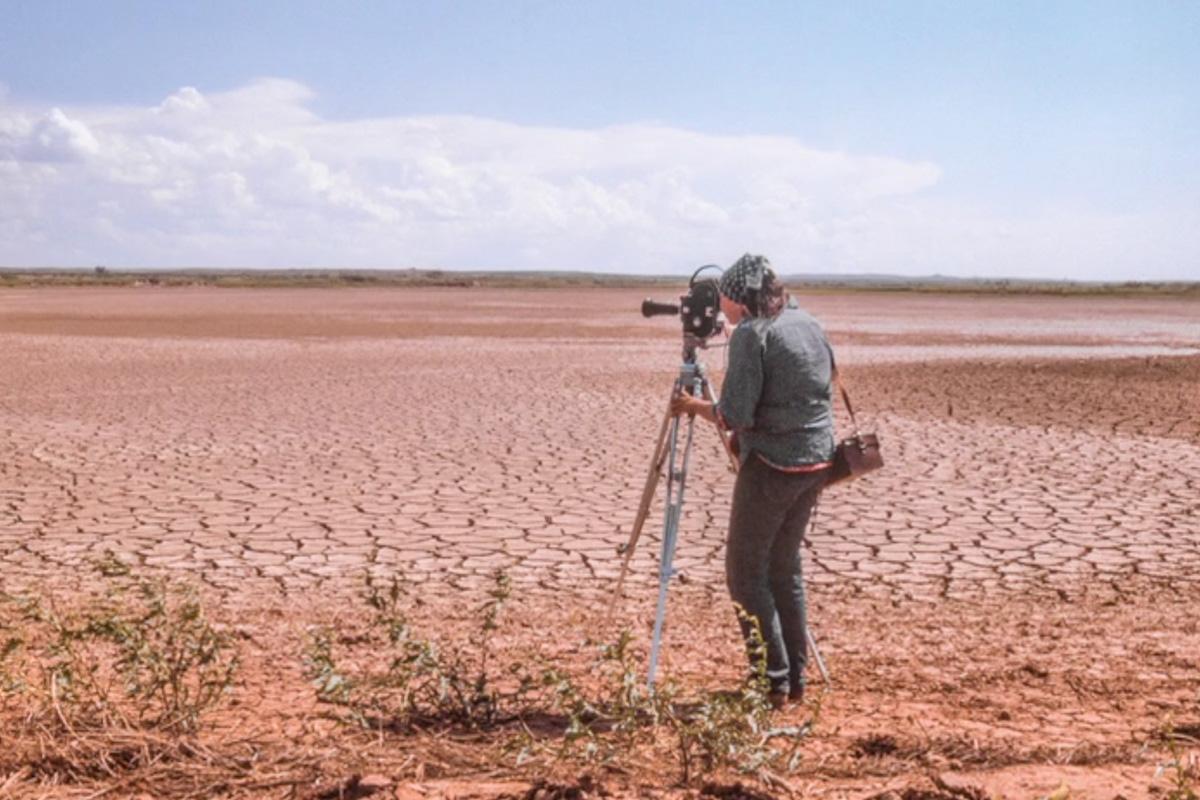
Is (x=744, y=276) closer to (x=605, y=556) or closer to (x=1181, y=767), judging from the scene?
(x=1181, y=767)

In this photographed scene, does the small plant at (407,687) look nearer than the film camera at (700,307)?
Yes

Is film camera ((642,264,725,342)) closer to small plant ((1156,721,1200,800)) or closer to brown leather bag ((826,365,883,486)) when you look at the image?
brown leather bag ((826,365,883,486))

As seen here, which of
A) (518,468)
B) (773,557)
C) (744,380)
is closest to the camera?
(744,380)

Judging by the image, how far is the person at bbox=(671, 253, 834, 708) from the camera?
12.8 feet

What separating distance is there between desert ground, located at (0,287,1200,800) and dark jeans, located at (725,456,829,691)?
8.6 inches

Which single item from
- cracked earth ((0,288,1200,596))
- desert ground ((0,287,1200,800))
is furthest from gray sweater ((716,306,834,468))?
cracked earth ((0,288,1200,596))

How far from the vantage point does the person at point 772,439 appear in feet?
12.8

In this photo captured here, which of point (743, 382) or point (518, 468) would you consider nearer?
point (743, 382)

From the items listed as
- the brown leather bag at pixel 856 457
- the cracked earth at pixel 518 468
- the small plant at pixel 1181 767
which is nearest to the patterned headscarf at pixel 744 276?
the brown leather bag at pixel 856 457

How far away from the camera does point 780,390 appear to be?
3.95 meters

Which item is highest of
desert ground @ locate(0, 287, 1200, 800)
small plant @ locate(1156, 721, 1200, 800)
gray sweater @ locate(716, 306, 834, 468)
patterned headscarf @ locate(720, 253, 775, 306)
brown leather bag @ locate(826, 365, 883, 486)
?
patterned headscarf @ locate(720, 253, 775, 306)

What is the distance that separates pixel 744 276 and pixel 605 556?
3292 millimetres

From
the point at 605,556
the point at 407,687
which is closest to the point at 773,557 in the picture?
the point at 407,687

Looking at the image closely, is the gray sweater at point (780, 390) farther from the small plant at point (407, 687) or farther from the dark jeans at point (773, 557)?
the small plant at point (407, 687)
